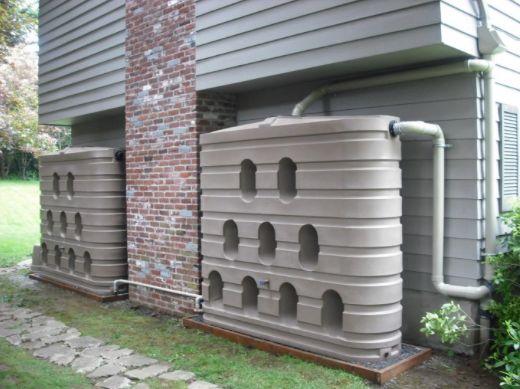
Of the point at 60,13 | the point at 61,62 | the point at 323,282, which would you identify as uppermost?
the point at 60,13

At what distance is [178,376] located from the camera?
13.8 ft

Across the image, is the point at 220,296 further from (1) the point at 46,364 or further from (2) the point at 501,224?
(2) the point at 501,224

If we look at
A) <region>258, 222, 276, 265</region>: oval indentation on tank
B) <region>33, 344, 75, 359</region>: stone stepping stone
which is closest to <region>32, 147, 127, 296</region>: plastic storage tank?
<region>33, 344, 75, 359</region>: stone stepping stone

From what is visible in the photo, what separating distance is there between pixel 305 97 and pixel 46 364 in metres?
3.36

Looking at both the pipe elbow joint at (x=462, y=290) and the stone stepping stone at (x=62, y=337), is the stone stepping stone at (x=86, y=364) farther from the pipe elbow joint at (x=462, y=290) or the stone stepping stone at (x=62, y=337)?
the pipe elbow joint at (x=462, y=290)

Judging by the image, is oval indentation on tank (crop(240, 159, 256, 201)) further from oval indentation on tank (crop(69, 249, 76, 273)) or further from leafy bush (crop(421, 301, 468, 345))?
oval indentation on tank (crop(69, 249, 76, 273))

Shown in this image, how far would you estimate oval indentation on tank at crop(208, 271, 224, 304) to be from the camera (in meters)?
5.33

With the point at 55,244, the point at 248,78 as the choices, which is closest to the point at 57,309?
the point at 55,244

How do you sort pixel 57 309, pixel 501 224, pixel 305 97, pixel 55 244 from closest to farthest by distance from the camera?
pixel 501 224
pixel 305 97
pixel 57 309
pixel 55 244

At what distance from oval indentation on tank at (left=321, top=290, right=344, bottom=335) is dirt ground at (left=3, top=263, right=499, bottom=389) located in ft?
1.93

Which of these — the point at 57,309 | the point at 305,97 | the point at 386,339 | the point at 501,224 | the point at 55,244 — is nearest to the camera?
the point at 386,339

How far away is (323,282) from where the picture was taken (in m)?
4.26

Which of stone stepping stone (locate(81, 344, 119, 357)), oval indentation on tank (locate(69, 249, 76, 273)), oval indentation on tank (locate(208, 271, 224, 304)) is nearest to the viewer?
stone stepping stone (locate(81, 344, 119, 357))

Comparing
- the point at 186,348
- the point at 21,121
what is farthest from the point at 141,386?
the point at 21,121
